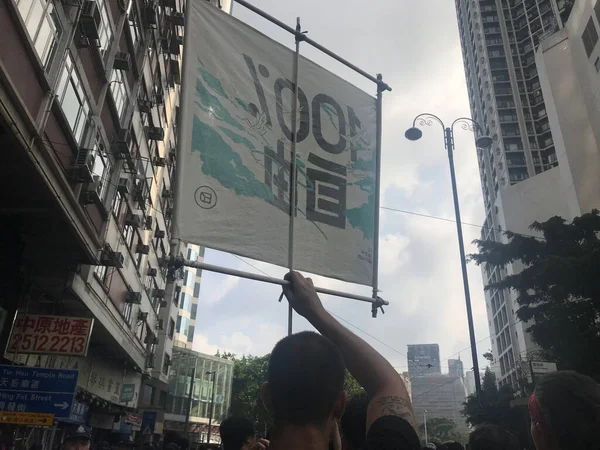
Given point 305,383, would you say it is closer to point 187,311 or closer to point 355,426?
point 355,426

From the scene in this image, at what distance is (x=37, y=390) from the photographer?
912cm

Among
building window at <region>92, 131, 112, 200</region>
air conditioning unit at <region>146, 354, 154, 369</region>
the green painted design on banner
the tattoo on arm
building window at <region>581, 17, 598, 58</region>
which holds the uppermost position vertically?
building window at <region>581, 17, 598, 58</region>

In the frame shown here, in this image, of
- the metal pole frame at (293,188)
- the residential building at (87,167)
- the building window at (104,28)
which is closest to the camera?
the metal pole frame at (293,188)

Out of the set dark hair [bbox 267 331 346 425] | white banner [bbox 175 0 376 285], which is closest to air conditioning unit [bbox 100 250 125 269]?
white banner [bbox 175 0 376 285]

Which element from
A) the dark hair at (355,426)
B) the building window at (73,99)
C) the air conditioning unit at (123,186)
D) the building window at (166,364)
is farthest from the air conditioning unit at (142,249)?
the dark hair at (355,426)

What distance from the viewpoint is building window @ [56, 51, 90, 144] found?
34.3 ft

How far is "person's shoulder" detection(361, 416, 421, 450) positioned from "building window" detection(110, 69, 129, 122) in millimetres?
14035

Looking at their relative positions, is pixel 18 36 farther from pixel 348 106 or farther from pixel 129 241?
pixel 129 241

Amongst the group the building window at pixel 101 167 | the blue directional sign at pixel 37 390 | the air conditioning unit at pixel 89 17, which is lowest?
the blue directional sign at pixel 37 390

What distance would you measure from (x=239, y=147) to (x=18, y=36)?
279 inches

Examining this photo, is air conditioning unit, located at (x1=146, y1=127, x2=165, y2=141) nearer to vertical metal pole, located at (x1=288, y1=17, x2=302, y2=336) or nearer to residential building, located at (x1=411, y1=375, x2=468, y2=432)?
vertical metal pole, located at (x1=288, y1=17, x2=302, y2=336)

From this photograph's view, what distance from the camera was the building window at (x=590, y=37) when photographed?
25.5 meters

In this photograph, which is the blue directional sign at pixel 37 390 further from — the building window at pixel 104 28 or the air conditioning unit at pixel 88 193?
the building window at pixel 104 28

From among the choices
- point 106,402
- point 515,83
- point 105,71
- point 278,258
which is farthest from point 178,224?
point 515,83
